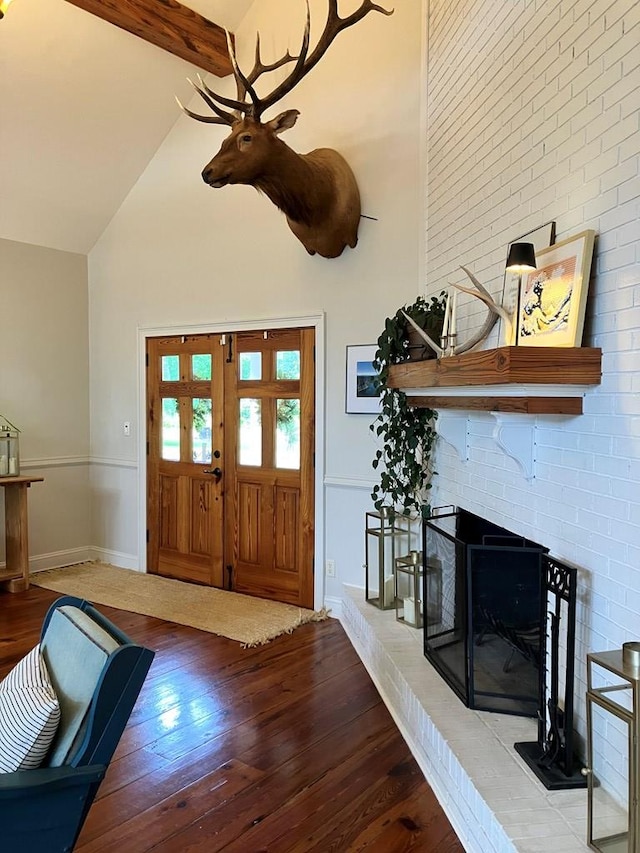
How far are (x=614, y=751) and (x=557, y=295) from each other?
4.56ft

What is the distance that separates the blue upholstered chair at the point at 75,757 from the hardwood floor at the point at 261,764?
734mm

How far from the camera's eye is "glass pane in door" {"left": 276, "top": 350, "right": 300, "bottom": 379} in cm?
436

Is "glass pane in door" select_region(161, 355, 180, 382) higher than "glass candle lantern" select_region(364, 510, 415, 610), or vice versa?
"glass pane in door" select_region(161, 355, 180, 382)

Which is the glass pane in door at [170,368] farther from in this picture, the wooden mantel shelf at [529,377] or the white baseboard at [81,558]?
the wooden mantel shelf at [529,377]

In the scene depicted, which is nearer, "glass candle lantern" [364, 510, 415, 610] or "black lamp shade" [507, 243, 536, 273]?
"black lamp shade" [507, 243, 536, 273]

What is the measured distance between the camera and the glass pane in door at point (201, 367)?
15.9 feet

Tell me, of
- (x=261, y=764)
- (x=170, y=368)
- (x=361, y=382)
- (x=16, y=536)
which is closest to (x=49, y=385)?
(x=170, y=368)

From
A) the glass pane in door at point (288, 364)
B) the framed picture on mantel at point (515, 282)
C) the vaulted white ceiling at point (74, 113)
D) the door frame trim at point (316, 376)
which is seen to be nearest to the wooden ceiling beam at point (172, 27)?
the vaulted white ceiling at point (74, 113)

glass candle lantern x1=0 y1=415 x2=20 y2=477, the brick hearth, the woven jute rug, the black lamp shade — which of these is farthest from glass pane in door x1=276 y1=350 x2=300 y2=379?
the black lamp shade

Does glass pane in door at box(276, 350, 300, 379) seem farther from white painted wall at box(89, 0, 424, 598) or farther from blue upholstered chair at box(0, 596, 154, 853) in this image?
blue upholstered chair at box(0, 596, 154, 853)

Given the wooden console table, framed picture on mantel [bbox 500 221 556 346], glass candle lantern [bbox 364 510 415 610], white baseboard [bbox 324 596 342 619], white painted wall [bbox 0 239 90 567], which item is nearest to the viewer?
framed picture on mantel [bbox 500 221 556 346]

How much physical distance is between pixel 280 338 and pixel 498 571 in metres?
2.54

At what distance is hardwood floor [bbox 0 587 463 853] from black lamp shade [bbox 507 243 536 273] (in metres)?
1.89

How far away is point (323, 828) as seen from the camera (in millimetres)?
2164
